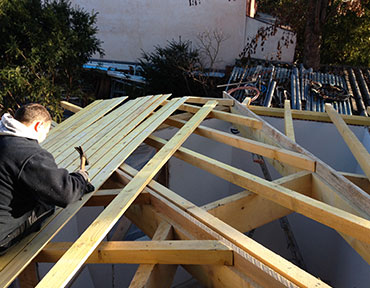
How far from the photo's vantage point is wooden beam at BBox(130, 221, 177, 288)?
209 centimetres

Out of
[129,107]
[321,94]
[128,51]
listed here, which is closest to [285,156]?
[129,107]

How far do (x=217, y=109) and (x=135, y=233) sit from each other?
294 centimetres

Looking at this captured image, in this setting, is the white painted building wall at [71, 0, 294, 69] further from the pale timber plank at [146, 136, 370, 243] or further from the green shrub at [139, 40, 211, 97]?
the pale timber plank at [146, 136, 370, 243]

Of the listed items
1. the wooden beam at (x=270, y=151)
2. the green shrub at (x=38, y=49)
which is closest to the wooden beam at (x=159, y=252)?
the wooden beam at (x=270, y=151)

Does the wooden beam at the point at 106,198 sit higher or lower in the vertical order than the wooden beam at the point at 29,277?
higher

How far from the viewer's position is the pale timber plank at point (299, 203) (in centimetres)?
210

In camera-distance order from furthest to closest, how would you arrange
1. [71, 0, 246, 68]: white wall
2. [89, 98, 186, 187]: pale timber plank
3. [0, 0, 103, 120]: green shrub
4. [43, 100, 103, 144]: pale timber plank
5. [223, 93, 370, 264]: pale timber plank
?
[71, 0, 246, 68]: white wall → [0, 0, 103, 120]: green shrub → [43, 100, 103, 144]: pale timber plank → [89, 98, 186, 187]: pale timber plank → [223, 93, 370, 264]: pale timber plank

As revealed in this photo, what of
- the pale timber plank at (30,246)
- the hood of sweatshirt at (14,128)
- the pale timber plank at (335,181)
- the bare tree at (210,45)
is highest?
the bare tree at (210,45)

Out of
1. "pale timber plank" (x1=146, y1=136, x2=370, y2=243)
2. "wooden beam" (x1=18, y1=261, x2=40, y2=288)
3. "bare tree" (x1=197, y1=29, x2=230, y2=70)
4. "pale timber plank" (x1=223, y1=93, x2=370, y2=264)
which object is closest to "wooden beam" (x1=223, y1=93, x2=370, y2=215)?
"pale timber plank" (x1=223, y1=93, x2=370, y2=264)

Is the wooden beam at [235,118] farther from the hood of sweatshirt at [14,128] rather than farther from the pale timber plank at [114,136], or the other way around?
the hood of sweatshirt at [14,128]

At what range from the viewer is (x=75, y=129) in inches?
173

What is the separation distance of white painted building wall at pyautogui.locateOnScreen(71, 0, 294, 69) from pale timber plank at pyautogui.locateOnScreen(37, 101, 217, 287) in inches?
341

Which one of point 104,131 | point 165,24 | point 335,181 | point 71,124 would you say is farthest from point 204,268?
point 165,24

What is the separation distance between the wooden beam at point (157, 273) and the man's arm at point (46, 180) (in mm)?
702
